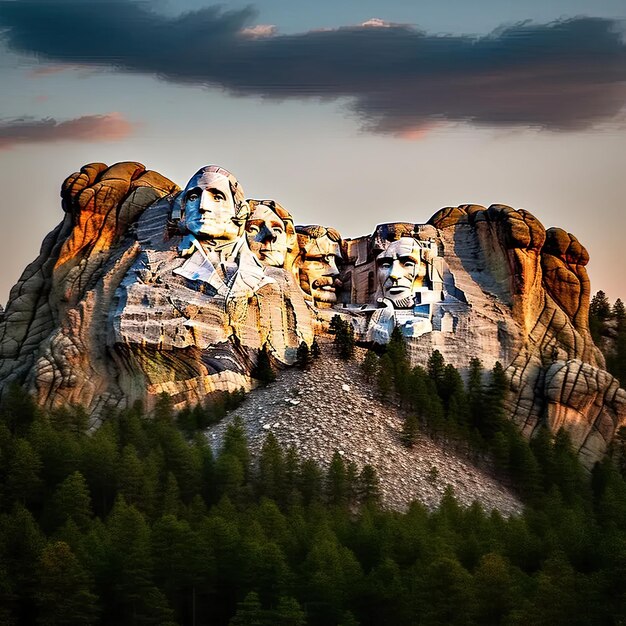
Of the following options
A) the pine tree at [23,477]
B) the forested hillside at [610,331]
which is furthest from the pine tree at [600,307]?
the pine tree at [23,477]

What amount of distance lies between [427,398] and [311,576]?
16502 mm

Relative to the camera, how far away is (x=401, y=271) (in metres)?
81.1

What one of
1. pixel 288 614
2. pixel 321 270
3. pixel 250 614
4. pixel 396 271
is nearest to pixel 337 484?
pixel 250 614

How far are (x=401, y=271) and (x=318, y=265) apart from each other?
3613 mm

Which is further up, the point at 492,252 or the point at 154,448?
the point at 492,252

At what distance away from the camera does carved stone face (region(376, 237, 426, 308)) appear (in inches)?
3184

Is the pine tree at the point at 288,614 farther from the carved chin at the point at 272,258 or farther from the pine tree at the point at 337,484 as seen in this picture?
the carved chin at the point at 272,258

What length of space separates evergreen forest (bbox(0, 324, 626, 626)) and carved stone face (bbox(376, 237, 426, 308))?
4.70 m

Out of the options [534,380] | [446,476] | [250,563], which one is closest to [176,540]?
[250,563]

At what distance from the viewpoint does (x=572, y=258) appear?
3250 inches

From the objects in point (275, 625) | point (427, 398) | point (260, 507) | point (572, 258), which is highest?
point (572, 258)

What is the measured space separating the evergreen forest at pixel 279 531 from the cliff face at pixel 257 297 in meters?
1.79

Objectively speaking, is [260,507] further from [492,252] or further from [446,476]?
[492,252]

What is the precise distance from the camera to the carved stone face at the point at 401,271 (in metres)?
80.9
